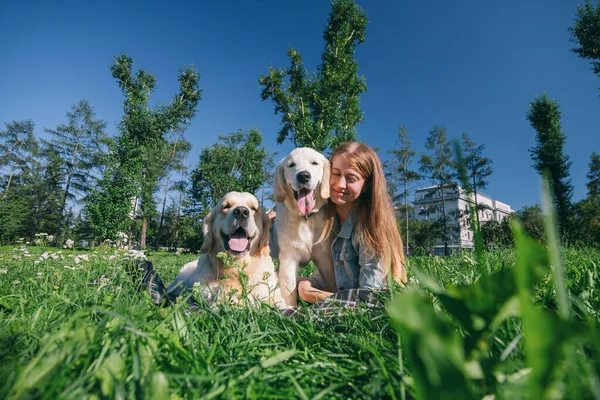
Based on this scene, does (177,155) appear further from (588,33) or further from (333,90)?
(588,33)

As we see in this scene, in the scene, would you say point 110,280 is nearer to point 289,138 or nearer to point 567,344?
point 567,344

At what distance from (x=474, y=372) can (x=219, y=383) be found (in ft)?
2.10

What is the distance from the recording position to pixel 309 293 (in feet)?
10.1

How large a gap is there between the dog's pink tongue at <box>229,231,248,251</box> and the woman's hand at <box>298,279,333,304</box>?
752mm

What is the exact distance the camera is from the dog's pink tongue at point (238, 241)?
306 cm

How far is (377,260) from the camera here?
2.81m

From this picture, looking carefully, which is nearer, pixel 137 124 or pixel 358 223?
pixel 358 223

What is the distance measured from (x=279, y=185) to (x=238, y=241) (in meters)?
0.79

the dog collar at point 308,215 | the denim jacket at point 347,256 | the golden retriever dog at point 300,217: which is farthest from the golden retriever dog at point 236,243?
the denim jacket at point 347,256

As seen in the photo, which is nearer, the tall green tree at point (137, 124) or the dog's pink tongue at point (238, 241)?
the dog's pink tongue at point (238, 241)

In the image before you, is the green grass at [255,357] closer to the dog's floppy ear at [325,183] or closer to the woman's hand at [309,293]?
the woman's hand at [309,293]

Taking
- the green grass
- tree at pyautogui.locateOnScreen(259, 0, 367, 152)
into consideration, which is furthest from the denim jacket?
tree at pyautogui.locateOnScreen(259, 0, 367, 152)

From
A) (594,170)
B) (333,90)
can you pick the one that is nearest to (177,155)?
(333,90)

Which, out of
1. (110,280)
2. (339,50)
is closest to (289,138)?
(339,50)
